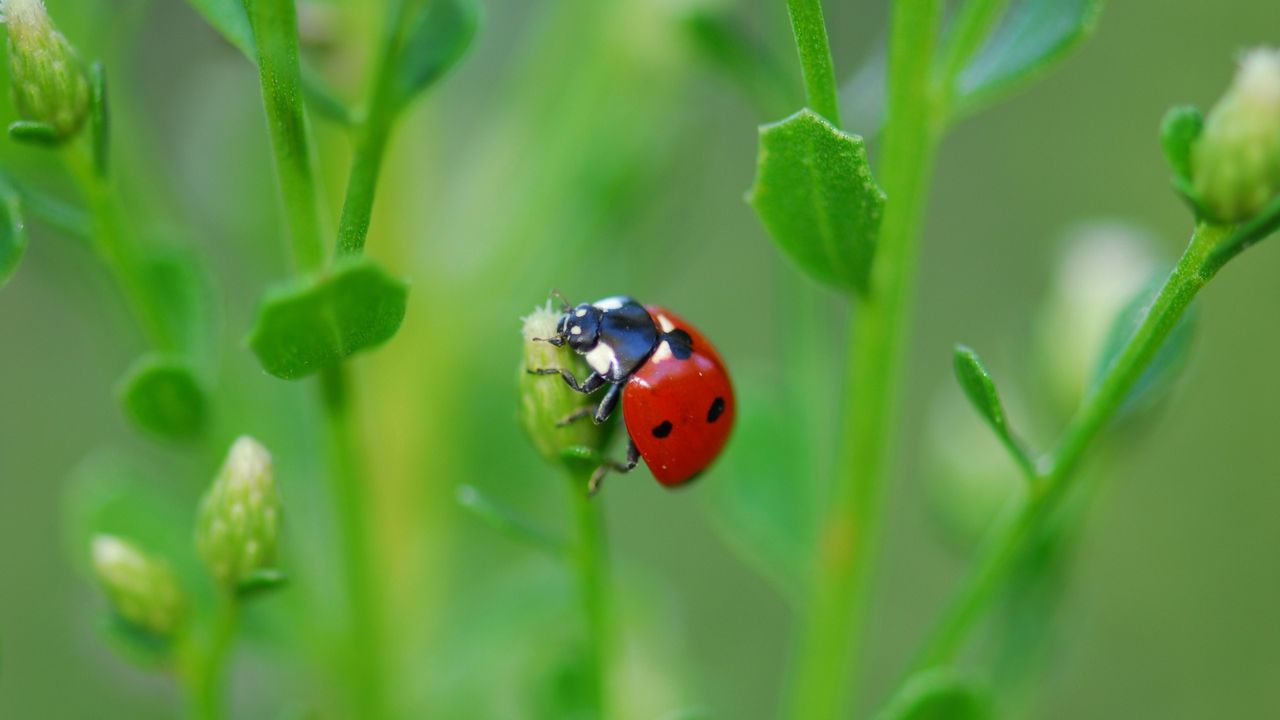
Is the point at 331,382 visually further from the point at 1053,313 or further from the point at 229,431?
the point at 1053,313

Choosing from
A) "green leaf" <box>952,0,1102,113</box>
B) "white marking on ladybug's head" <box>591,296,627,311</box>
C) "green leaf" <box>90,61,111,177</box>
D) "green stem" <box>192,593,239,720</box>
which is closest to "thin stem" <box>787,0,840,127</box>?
"green leaf" <box>952,0,1102,113</box>

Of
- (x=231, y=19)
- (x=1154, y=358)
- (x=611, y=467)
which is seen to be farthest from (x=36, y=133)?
(x=1154, y=358)

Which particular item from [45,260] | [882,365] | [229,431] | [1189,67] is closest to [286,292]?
[882,365]

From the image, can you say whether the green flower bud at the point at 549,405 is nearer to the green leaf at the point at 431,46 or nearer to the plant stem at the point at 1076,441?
the green leaf at the point at 431,46

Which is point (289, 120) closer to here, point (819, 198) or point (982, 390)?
point (819, 198)

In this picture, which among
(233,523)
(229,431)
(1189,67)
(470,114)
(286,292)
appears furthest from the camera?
(1189,67)

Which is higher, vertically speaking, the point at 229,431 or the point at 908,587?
the point at 908,587

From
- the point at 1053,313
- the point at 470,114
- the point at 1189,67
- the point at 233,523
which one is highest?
the point at 1189,67

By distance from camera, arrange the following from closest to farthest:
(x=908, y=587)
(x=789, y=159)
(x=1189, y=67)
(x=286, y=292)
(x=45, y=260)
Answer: (x=286, y=292), (x=789, y=159), (x=45, y=260), (x=1189, y=67), (x=908, y=587)
